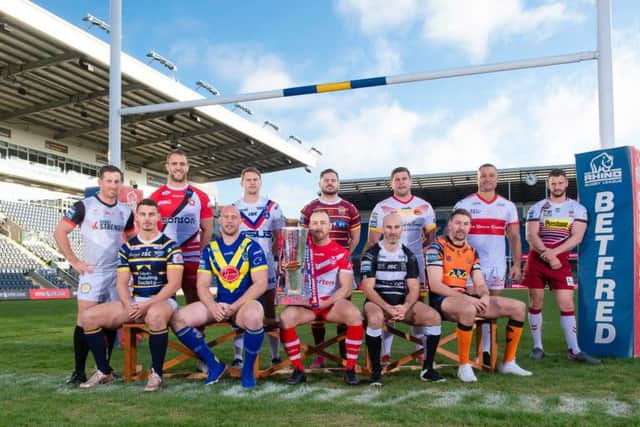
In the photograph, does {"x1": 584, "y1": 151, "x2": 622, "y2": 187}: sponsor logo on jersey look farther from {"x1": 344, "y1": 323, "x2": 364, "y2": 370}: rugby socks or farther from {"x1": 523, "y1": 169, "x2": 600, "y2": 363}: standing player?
{"x1": 344, "y1": 323, "x2": 364, "y2": 370}: rugby socks

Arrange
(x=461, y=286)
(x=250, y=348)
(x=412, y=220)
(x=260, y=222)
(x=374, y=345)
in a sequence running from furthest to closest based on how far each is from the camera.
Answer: (x=412, y=220) → (x=260, y=222) → (x=461, y=286) → (x=374, y=345) → (x=250, y=348)

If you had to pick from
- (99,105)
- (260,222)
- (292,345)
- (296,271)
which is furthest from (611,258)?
(99,105)

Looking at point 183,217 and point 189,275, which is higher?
point 183,217

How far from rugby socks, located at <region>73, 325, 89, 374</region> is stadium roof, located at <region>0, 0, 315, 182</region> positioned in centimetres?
1344

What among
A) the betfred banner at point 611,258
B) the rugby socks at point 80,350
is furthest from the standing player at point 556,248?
the rugby socks at point 80,350

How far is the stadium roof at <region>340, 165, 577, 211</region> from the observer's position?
112 ft

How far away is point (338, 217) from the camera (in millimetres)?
5145

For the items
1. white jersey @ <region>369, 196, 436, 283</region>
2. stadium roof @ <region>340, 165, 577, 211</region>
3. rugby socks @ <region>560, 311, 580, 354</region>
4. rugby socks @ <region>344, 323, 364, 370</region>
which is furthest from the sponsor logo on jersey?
stadium roof @ <region>340, 165, 577, 211</region>

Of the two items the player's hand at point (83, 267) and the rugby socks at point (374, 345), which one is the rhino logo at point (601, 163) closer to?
the rugby socks at point (374, 345)

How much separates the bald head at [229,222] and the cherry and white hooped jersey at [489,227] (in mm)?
2117

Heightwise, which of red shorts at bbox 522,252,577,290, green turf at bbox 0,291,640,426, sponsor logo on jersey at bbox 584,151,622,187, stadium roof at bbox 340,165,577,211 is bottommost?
green turf at bbox 0,291,640,426

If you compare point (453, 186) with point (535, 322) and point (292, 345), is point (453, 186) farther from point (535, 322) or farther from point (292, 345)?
point (292, 345)

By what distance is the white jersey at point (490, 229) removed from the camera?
17.4ft

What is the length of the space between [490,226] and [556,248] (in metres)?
0.68
